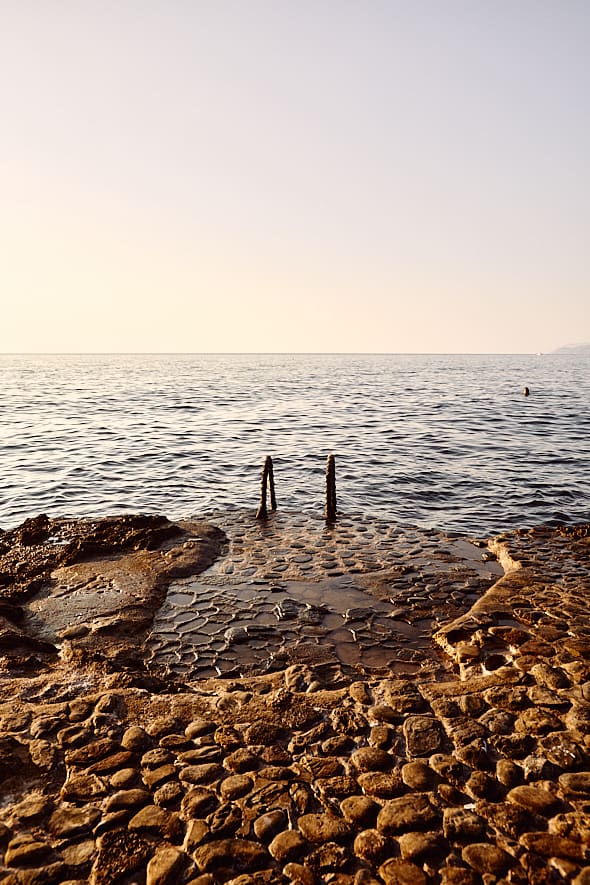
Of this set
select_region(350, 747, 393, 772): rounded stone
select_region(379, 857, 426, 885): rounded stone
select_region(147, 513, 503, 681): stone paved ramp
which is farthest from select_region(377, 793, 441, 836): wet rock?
select_region(147, 513, 503, 681): stone paved ramp

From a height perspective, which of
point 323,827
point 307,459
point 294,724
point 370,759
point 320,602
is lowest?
point 307,459

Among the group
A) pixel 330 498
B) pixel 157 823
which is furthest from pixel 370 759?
pixel 330 498

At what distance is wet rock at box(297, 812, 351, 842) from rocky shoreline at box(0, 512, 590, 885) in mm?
18

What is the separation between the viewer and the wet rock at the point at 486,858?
402cm

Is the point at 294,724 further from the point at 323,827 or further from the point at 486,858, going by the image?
Answer: the point at 486,858

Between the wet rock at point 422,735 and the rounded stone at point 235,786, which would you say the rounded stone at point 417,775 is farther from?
the rounded stone at point 235,786

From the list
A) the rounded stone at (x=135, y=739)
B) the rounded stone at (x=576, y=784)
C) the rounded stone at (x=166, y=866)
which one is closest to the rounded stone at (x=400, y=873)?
the rounded stone at (x=166, y=866)

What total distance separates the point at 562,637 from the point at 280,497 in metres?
12.3

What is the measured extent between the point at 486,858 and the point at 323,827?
1.33 meters

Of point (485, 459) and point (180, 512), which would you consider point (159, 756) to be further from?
point (485, 459)

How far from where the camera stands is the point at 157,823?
15.0 ft

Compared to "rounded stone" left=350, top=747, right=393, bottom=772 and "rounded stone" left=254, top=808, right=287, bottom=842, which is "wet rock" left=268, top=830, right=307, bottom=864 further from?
"rounded stone" left=350, top=747, right=393, bottom=772

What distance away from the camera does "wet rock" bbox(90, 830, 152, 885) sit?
408 cm

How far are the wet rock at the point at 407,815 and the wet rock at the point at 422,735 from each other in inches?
26.1
